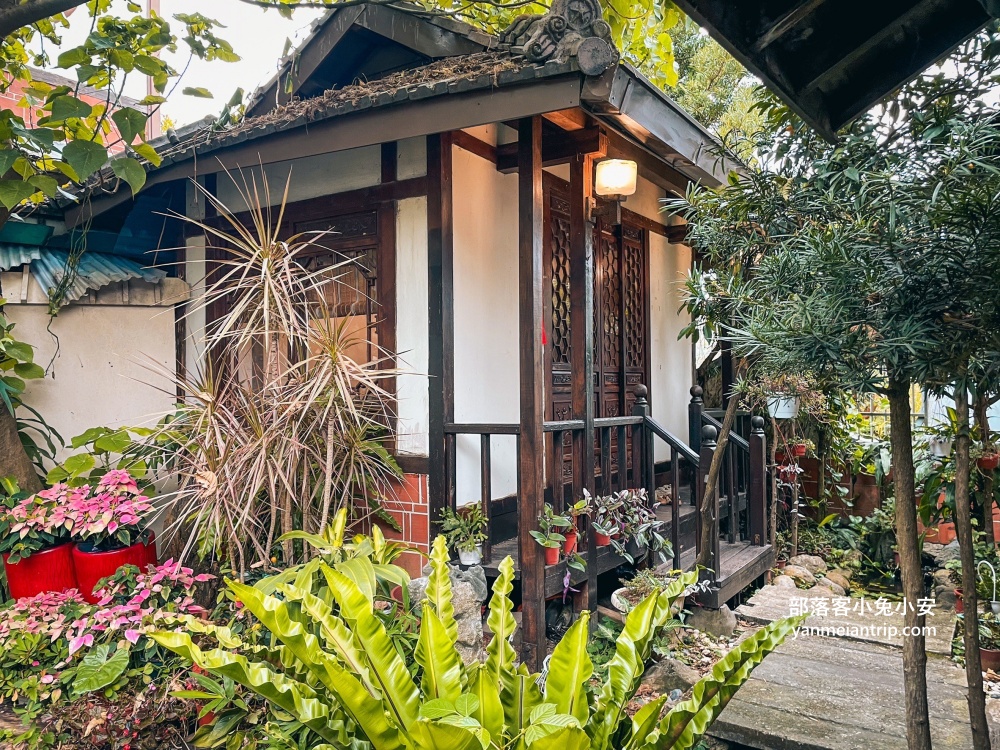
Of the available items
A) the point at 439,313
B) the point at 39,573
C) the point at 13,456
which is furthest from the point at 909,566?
the point at 13,456

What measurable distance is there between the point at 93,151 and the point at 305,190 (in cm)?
185

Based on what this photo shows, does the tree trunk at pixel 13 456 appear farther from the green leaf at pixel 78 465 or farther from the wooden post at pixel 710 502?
the wooden post at pixel 710 502

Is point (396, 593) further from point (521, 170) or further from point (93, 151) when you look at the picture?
point (93, 151)

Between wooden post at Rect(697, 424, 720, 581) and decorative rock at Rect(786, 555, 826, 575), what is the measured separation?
187 centimetres

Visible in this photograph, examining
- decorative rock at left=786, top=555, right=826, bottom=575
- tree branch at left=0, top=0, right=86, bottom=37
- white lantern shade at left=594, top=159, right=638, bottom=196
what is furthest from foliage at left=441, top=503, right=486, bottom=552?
decorative rock at left=786, top=555, right=826, bottom=575

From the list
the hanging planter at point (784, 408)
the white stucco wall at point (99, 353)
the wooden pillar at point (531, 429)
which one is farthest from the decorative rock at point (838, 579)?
the white stucco wall at point (99, 353)

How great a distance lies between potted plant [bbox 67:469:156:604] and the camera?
12.3 feet

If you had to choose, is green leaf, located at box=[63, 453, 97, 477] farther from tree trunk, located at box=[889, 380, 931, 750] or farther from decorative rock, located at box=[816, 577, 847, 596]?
decorative rock, located at box=[816, 577, 847, 596]

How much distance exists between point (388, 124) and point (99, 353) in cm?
355

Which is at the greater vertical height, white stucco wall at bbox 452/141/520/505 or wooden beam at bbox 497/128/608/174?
wooden beam at bbox 497/128/608/174

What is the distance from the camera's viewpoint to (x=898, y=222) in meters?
2.36

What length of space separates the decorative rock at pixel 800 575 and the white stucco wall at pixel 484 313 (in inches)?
108

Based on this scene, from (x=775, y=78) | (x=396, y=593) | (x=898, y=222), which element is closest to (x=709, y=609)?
(x=396, y=593)

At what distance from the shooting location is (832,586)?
5.87m
